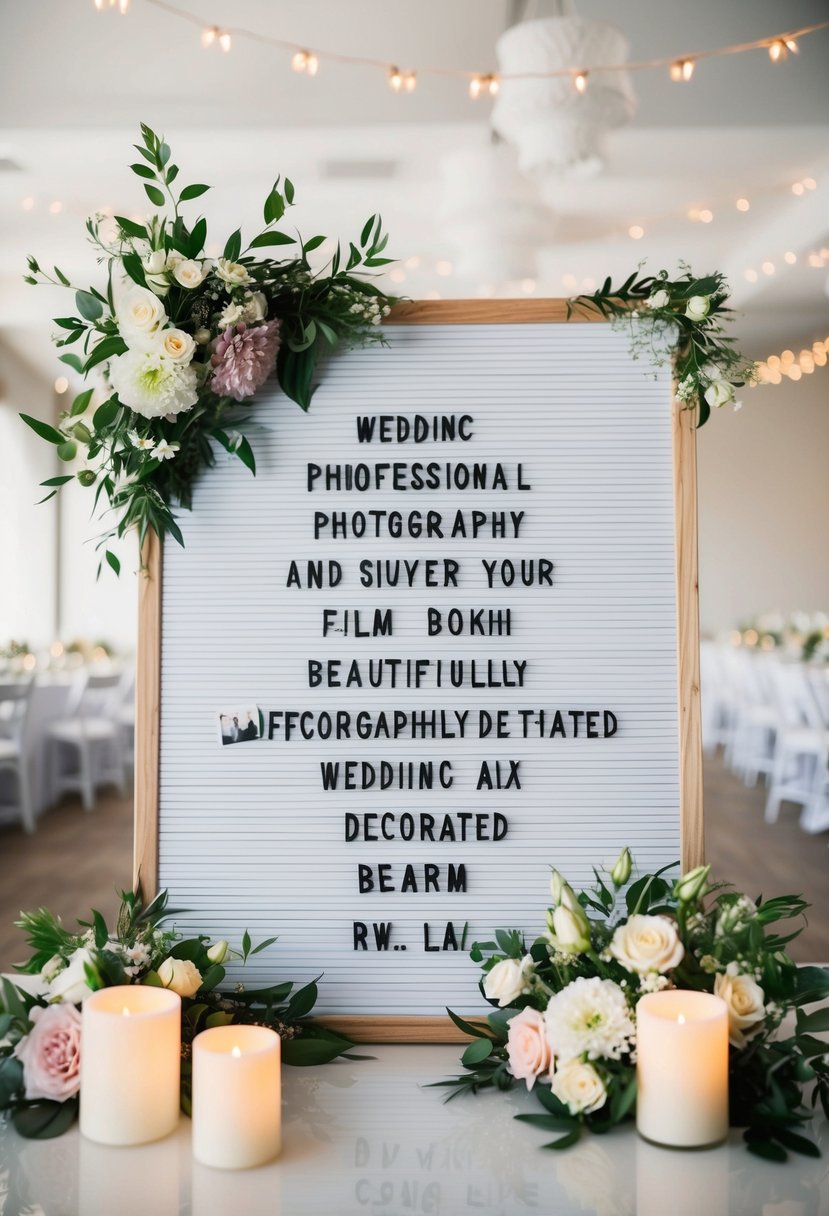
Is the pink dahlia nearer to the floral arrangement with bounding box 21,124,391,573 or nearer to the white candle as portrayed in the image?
the floral arrangement with bounding box 21,124,391,573

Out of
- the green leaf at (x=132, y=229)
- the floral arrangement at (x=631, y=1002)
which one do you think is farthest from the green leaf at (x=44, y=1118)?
the green leaf at (x=132, y=229)

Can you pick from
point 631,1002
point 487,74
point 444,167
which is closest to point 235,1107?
point 631,1002

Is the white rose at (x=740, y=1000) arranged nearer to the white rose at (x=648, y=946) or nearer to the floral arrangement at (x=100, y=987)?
the white rose at (x=648, y=946)

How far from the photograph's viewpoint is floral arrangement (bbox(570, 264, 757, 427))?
1293mm

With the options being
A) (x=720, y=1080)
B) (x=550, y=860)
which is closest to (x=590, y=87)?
(x=550, y=860)

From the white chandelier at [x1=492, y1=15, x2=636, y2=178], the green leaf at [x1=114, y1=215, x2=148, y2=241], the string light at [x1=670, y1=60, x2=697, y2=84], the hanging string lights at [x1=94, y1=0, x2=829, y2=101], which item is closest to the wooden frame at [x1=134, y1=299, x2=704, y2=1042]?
the green leaf at [x1=114, y1=215, x2=148, y2=241]

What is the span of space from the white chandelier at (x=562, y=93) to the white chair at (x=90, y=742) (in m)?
4.75

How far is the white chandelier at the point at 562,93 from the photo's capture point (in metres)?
3.90

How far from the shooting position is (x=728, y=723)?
31.2 feet

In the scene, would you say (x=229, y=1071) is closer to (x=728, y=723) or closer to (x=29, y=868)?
(x=29, y=868)

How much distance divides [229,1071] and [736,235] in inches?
341

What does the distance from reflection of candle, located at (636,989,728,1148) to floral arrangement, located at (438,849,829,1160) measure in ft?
0.10

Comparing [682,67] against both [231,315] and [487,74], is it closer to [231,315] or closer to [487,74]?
[487,74]

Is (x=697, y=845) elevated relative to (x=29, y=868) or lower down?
elevated
